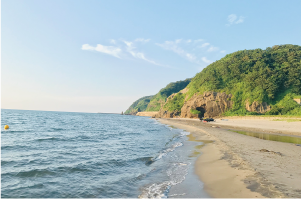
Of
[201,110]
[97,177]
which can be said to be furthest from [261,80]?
[97,177]

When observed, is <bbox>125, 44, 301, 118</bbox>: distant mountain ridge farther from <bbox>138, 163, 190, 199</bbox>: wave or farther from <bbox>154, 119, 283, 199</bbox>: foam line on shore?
<bbox>138, 163, 190, 199</bbox>: wave

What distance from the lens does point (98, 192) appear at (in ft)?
22.6

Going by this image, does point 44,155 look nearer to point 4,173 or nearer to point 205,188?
point 4,173

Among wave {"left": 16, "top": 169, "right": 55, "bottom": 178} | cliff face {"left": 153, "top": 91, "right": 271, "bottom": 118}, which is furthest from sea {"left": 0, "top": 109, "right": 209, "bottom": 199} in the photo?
cliff face {"left": 153, "top": 91, "right": 271, "bottom": 118}

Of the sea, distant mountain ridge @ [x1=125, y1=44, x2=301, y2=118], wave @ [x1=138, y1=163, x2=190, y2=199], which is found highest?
distant mountain ridge @ [x1=125, y1=44, x2=301, y2=118]

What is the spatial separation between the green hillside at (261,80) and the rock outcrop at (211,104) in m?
2.47

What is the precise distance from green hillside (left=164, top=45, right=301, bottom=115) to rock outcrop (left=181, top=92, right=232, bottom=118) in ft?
8.11

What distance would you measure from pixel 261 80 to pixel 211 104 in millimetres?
19118

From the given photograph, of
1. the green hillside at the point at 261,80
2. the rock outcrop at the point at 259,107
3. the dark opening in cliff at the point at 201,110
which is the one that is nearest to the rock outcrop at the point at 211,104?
the dark opening in cliff at the point at 201,110

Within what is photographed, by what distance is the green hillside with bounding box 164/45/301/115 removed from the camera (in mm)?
57219

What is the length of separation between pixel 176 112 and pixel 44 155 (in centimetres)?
8774

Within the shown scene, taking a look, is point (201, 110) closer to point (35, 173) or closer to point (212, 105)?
point (212, 105)

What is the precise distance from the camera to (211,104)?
218 feet

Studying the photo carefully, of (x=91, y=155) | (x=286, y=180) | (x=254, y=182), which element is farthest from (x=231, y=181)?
(x=91, y=155)
